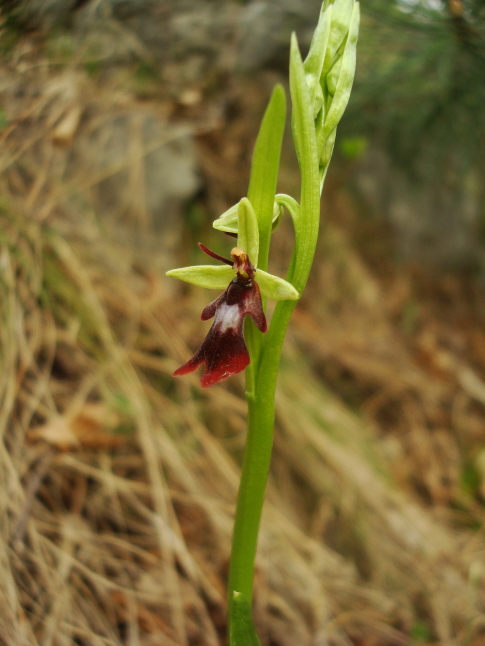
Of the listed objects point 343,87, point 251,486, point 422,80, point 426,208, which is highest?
point 422,80

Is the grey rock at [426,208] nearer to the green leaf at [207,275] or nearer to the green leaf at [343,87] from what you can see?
the green leaf at [343,87]

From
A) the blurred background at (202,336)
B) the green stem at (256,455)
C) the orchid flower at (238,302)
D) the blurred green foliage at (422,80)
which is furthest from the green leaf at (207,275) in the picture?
the blurred green foliage at (422,80)

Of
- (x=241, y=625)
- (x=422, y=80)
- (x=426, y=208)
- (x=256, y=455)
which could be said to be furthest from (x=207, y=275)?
(x=426, y=208)

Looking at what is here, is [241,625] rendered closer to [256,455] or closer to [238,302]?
[256,455]

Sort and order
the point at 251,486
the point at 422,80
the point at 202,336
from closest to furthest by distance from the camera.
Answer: the point at 251,486 < the point at 202,336 < the point at 422,80

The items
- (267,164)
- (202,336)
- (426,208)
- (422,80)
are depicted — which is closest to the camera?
(267,164)

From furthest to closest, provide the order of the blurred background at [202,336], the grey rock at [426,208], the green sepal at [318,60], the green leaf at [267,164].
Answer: the grey rock at [426,208]
the blurred background at [202,336]
the green sepal at [318,60]
the green leaf at [267,164]

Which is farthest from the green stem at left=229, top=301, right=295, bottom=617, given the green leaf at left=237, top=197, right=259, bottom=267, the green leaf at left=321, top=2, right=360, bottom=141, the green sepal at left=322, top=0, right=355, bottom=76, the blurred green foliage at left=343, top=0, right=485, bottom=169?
the blurred green foliage at left=343, top=0, right=485, bottom=169
